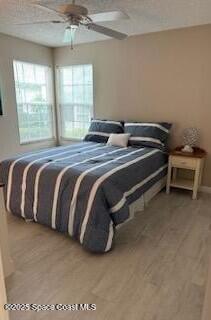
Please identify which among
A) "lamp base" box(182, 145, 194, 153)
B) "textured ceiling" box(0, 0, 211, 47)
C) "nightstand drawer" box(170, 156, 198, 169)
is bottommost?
"nightstand drawer" box(170, 156, 198, 169)

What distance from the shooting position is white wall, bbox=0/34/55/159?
3717 millimetres

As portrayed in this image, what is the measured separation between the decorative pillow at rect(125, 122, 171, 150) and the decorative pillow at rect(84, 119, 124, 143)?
0.95 feet

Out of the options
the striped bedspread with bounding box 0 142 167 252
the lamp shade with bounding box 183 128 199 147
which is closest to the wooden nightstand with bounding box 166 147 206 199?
the lamp shade with bounding box 183 128 199 147

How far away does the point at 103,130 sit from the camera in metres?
3.93

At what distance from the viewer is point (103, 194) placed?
210 centimetres

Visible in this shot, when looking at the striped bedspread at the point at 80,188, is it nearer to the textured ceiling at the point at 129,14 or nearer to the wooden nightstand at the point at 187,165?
the wooden nightstand at the point at 187,165

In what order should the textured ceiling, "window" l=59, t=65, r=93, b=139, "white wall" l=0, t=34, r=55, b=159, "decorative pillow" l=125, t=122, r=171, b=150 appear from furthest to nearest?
"window" l=59, t=65, r=93, b=139
"white wall" l=0, t=34, r=55, b=159
"decorative pillow" l=125, t=122, r=171, b=150
the textured ceiling

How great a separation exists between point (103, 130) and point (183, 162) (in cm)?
139

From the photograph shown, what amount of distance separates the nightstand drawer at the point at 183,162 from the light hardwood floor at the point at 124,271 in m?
0.76

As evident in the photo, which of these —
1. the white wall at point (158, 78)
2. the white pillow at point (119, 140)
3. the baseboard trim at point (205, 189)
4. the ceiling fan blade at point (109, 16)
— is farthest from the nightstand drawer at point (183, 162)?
the ceiling fan blade at point (109, 16)

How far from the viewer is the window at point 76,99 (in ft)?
14.7

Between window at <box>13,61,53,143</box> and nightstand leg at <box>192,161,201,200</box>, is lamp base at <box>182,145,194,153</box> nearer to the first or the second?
nightstand leg at <box>192,161,201,200</box>

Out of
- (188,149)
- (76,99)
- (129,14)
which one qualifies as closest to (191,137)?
(188,149)

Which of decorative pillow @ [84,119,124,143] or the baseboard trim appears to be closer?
the baseboard trim
